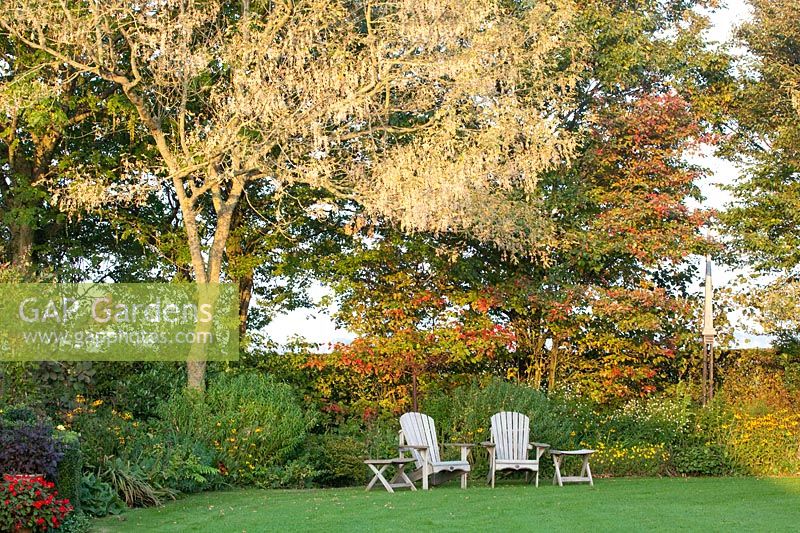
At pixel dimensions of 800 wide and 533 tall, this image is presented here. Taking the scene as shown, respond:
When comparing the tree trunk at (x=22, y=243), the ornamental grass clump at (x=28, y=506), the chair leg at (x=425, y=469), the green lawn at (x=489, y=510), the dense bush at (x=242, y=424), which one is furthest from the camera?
the tree trunk at (x=22, y=243)

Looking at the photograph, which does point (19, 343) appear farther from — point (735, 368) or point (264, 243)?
point (735, 368)

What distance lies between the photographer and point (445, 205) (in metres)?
10.2

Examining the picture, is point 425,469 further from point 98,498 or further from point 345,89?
point 345,89

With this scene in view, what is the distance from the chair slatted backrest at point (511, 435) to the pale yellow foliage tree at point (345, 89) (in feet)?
7.16

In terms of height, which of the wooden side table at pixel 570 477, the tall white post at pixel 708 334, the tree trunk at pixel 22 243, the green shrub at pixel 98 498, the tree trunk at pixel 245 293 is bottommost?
the green shrub at pixel 98 498

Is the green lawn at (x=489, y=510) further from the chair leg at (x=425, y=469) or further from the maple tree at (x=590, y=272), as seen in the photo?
the maple tree at (x=590, y=272)

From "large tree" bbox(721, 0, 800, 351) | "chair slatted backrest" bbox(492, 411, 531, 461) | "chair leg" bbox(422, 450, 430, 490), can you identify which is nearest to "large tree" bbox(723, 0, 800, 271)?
"large tree" bbox(721, 0, 800, 351)

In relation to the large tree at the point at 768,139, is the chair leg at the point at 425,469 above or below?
below

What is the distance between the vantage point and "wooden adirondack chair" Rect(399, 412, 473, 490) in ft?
30.8

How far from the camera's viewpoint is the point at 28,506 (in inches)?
249

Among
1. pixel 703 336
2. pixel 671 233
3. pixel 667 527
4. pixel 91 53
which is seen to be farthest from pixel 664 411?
pixel 91 53

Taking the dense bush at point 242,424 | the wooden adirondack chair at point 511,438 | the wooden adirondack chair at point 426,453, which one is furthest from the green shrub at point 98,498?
the wooden adirondack chair at point 511,438

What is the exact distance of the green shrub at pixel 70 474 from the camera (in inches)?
280

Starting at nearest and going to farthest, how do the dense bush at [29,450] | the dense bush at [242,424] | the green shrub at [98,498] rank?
1. the dense bush at [29,450]
2. the green shrub at [98,498]
3. the dense bush at [242,424]
